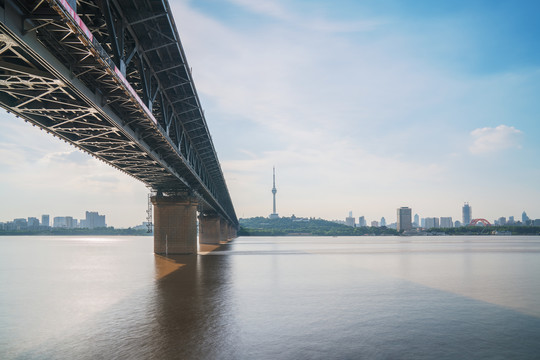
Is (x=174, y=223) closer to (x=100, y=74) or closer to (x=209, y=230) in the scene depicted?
(x=100, y=74)

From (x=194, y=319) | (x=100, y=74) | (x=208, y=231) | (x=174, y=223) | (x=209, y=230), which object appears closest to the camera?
(x=194, y=319)

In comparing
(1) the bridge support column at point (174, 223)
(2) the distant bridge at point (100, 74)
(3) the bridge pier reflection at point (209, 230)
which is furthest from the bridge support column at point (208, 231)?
(2) the distant bridge at point (100, 74)

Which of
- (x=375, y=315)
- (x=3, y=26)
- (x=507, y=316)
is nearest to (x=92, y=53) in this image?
(x=3, y=26)

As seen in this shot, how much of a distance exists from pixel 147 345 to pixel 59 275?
31.5 meters

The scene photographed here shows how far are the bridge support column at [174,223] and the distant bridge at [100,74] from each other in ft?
49.2

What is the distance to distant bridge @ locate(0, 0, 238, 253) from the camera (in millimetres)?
14828

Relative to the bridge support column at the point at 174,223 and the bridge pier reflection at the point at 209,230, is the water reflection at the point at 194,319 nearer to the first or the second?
the bridge support column at the point at 174,223

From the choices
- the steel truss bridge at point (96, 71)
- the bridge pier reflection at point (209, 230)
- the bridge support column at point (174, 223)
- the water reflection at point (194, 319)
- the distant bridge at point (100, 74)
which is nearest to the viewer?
the water reflection at point (194, 319)

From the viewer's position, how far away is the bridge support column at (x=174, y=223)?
58.9 metres

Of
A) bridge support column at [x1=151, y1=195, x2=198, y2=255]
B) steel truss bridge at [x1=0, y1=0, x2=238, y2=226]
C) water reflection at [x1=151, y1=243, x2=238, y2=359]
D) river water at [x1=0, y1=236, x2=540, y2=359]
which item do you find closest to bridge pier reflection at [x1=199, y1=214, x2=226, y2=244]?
bridge support column at [x1=151, y1=195, x2=198, y2=255]

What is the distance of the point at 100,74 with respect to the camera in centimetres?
1948

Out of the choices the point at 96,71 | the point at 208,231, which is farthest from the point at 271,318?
the point at 208,231

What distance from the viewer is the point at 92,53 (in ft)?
53.3

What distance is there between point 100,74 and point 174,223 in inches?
1653
